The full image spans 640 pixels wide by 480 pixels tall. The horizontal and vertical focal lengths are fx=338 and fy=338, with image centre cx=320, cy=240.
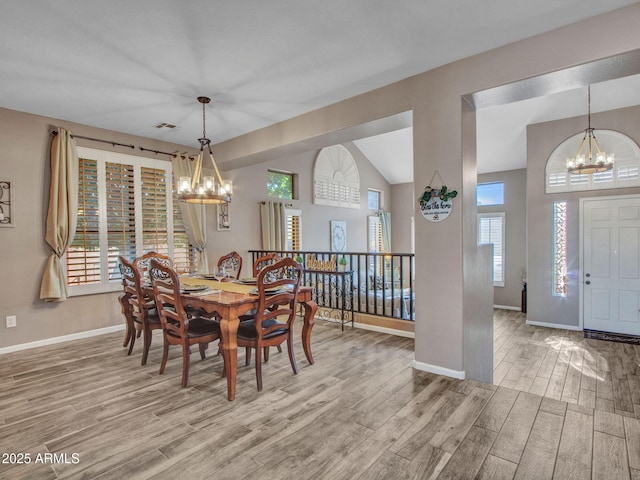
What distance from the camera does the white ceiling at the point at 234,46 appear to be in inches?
92.9

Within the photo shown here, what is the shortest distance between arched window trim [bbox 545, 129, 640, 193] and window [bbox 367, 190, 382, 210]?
15.2 ft

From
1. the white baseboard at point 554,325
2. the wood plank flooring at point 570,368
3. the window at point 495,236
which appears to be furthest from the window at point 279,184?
the white baseboard at point 554,325

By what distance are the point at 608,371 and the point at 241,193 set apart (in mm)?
5951

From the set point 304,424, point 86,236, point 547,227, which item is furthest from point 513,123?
point 86,236

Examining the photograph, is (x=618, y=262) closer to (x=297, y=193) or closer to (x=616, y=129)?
(x=616, y=129)

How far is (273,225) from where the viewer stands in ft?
22.0

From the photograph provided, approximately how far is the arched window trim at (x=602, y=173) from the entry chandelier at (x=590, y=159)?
0.38 ft

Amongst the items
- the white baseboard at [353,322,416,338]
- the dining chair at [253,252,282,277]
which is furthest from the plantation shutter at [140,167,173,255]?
the white baseboard at [353,322,416,338]

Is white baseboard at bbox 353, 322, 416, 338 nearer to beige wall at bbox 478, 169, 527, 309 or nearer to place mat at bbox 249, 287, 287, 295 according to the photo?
place mat at bbox 249, 287, 287, 295

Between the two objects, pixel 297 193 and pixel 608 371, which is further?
pixel 297 193

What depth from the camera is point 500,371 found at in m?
4.14

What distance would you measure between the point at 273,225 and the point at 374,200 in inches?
170

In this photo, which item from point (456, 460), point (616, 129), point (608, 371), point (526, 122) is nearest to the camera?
point (456, 460)

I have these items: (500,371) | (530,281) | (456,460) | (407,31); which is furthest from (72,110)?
(530,281)
